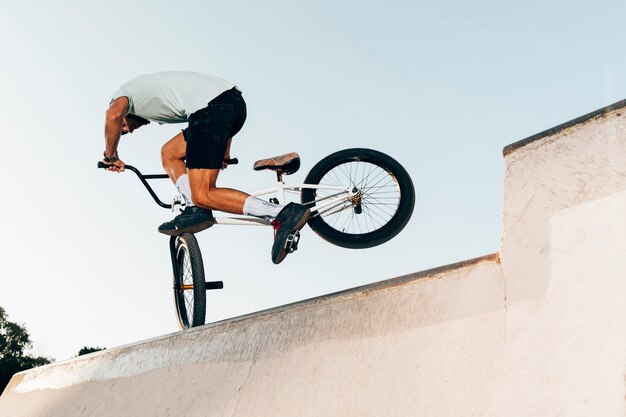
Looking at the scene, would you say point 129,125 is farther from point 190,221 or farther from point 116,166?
point 190,221

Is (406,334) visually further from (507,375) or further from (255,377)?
(255,377)

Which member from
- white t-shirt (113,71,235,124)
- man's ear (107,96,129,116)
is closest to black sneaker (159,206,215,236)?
white t-shirt (113,71,235,124)

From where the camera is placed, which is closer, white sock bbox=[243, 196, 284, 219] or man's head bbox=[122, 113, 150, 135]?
white sock bbox=[243, 196, 284, 219]

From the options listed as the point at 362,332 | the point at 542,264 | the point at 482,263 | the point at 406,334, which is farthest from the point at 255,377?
the point at 542,264

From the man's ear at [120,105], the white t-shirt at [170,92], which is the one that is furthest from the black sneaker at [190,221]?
the man's ear at [120,105]

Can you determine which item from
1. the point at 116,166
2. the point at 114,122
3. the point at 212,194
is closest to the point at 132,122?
the point at 114,122

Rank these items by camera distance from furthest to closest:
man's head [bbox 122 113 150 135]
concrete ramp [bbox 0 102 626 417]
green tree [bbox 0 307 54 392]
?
1. green tree [bbox 0 307 54 392]
2. man's head [bbox 122 113 150 135]
3. concrete ramp [bbox 0 102 626 417]

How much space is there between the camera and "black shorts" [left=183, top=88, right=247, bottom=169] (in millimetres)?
4793

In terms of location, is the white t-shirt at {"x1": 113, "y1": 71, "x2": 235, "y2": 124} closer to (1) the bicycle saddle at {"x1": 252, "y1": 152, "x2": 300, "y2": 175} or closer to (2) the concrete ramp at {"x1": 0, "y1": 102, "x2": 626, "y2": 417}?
(1) the bicycle saddle at {"x1": 252, "y1": 152, "x2": 300, "y2": 175}

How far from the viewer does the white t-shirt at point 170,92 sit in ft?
15.9

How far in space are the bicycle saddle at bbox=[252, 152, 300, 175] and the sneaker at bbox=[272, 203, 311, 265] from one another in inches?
22.0

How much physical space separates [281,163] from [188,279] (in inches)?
50.2

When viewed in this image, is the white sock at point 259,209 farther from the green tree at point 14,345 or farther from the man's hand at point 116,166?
the green tree at point 14,345

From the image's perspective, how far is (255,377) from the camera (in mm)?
3453
